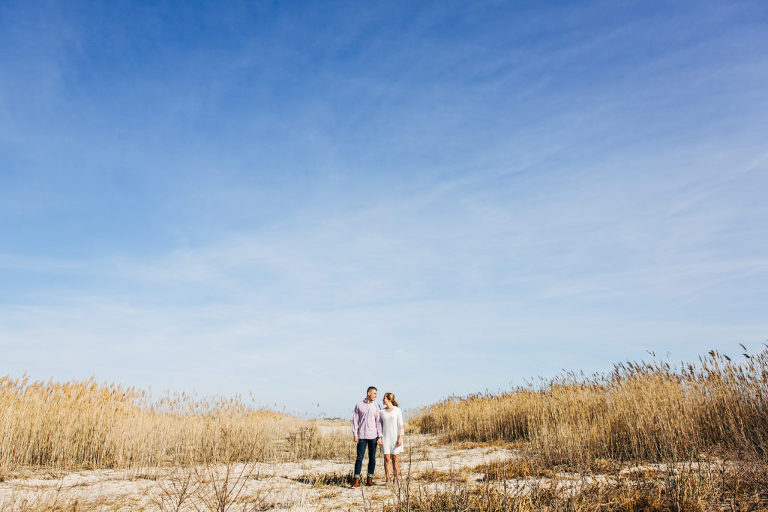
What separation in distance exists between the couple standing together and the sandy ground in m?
0.40

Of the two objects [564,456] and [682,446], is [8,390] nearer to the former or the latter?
A: [564,456]

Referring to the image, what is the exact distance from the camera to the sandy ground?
7.81m

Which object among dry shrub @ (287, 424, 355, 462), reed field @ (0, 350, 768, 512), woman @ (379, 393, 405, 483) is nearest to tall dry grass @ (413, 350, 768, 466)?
reed field @ (0, 350, 768, 512)

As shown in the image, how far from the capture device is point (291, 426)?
85.8 feet

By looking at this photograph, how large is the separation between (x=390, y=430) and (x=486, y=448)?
8.04m

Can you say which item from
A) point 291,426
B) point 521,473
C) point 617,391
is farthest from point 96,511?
point 291,426

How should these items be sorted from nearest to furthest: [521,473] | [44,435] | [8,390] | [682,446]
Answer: [521,473] < [682,446] < [44,435] < [8,390]

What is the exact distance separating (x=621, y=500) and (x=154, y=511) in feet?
24.8

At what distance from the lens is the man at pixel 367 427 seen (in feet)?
31.7

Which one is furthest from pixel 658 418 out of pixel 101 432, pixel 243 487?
pixel 101 432

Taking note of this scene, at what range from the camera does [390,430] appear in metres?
9.41

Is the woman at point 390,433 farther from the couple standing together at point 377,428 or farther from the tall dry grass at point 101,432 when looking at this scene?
the tall dry grass at point 101,432

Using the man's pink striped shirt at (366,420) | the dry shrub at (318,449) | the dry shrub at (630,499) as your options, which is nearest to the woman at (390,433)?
the man's pink striped shirt at (366,420)

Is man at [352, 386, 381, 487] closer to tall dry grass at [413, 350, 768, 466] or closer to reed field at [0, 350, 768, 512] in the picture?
reed field at [0, 350, 768, 512]
